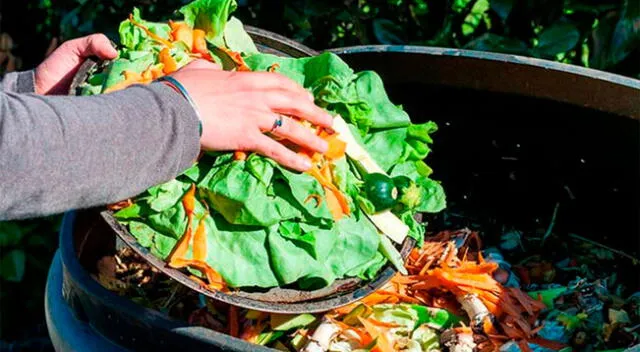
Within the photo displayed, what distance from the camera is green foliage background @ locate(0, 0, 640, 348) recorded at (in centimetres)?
274

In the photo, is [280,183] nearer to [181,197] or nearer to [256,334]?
[181,197]

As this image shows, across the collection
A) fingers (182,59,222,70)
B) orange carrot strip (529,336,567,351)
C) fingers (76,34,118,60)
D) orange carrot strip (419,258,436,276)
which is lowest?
orange carrot strip (529,336,567,351)

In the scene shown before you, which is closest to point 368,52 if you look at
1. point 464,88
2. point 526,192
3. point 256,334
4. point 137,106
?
point 464,88

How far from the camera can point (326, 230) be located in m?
1.88

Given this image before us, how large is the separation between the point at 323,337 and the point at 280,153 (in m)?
0.52

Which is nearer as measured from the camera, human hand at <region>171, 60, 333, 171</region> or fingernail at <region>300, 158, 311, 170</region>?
human hand at <region>171, 60, 333, 171</region>

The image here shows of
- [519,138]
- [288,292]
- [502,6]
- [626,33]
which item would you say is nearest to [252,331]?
[288,292]

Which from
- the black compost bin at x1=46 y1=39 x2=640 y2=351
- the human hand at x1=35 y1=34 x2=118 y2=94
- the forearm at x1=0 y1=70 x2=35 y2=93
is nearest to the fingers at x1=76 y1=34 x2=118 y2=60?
the human hand at x1=35 y1=34 x2=118 y2=94

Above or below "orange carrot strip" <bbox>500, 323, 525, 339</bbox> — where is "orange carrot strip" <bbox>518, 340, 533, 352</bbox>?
below

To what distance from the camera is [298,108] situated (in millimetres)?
1719

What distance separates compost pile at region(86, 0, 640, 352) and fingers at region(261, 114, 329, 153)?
68 millimetres

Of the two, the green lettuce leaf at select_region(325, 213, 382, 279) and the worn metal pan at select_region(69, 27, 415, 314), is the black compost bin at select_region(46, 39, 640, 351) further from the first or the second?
the green lettuce leaf at select_region(325, 213, 382, 279)

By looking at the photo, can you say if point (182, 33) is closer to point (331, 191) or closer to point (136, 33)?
point (136, 33)

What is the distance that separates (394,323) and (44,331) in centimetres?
191
